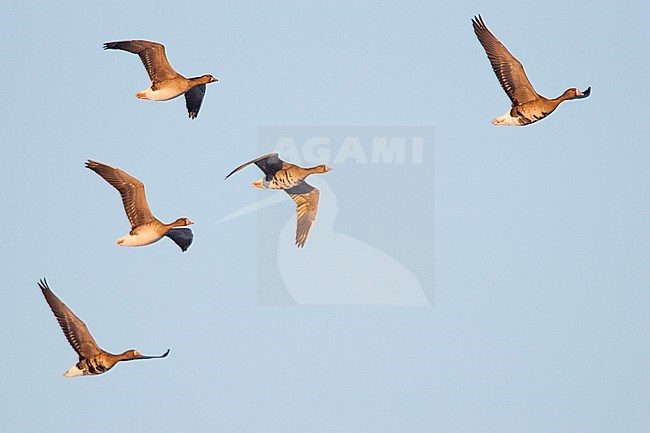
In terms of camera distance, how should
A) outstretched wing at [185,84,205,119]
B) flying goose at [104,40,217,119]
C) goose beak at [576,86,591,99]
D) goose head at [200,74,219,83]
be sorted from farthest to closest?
1. outstretched wing at [185,84,205,119]
2. goose head at [200,74,219,83]
3. flying goose at [104,40,217,119]
4. goose beak at [576,86,591,99]

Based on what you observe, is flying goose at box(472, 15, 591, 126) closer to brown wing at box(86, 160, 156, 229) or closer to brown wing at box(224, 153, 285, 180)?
brown wing at box(224, 153, 285, 180)

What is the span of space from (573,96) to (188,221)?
928cm

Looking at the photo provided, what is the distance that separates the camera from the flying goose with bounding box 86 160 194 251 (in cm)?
3328

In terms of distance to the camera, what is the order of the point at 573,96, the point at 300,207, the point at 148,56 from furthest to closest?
the point at 300,207, the point at 148,56, the point at 573,96

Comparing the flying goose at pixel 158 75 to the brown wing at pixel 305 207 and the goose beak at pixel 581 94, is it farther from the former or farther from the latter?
the goose beak at pixel 581 94

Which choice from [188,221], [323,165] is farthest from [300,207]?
[188,221]

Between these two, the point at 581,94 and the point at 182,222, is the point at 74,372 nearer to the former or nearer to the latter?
the point at 182,222

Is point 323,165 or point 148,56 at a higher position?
point 148,56

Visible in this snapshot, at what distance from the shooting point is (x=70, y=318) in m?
33.1

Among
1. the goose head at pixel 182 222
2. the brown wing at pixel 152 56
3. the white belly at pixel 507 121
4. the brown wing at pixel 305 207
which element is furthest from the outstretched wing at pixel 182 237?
the white belly at pixel 507 121

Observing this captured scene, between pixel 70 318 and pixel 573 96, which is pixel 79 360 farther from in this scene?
pixel 573 96

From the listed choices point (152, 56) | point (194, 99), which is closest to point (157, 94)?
point (152, 56)

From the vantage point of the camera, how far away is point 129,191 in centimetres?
3350

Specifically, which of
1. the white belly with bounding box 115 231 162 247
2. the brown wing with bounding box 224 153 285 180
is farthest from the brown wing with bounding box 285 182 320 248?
the white belly with bounding box 115 231 162 247
